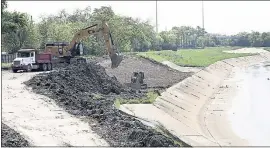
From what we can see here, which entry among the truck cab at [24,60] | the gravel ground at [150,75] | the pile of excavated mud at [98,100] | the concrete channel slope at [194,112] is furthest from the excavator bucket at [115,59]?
the truck cab at [24,60]

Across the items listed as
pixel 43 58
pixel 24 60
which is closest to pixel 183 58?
pixel 43 58

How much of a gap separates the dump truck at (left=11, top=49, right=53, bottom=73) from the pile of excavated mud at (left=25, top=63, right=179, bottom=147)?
5239 mm

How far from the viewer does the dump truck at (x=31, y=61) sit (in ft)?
137

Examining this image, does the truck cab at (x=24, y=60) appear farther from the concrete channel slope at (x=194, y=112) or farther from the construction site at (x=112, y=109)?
the concrete channel slope at (x=194, y=112)

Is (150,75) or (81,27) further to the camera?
(81,27)

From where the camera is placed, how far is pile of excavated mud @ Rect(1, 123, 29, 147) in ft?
58.7

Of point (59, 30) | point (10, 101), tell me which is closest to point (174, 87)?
point (10, 101)

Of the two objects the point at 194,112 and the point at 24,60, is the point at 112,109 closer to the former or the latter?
the point at 194,112

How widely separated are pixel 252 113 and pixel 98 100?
44.2 feet

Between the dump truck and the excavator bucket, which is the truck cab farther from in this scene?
the excavator bucket

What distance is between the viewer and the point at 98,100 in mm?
29438

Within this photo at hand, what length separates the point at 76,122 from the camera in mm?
22875

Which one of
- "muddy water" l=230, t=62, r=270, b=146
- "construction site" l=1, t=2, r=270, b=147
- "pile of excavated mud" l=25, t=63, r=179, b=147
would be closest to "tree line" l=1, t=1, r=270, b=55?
"construction site" l=1, t=2, r=270, b=147

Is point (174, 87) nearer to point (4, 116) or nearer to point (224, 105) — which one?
point (224, 105)
